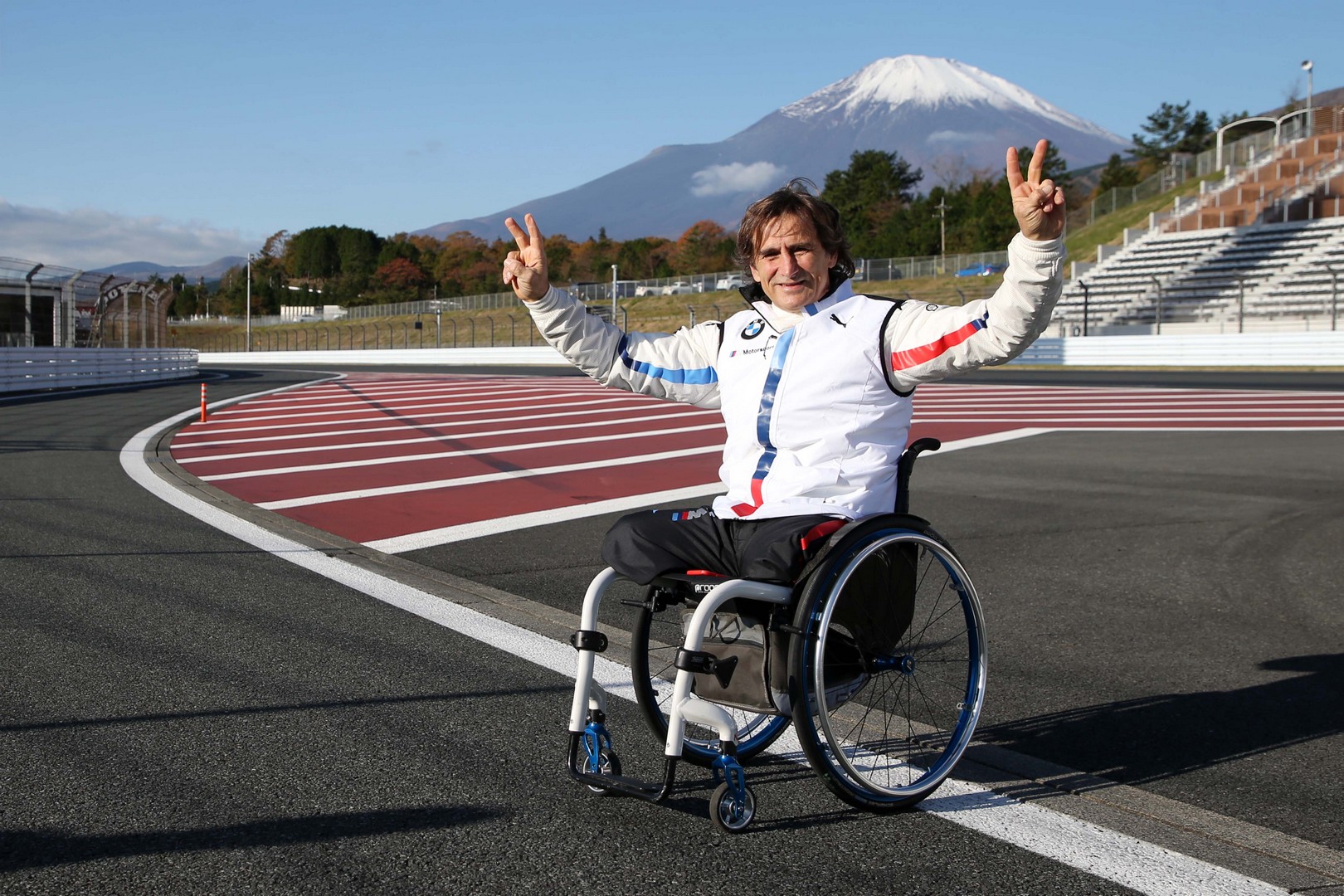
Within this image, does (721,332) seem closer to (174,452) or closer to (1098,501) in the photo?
(1098,501)

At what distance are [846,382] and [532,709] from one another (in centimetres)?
171

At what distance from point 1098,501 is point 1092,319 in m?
39.1

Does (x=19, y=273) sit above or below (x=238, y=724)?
above

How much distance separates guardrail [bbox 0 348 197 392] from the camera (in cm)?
2925

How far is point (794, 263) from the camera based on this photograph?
3.65 m

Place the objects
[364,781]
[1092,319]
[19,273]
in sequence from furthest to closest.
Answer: [1092,319] < [19,273] < [364,781]

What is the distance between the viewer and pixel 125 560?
23.6 ft

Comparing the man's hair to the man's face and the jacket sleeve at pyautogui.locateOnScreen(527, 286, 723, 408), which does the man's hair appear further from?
the jacket sleeve at pyautogui.locateOnScreen(527, 286, 723, 408)

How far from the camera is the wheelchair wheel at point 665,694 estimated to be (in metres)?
3.63

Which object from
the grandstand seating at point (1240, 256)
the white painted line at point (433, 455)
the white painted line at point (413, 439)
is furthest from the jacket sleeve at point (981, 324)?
the grandstand seating at point (1240, 256)

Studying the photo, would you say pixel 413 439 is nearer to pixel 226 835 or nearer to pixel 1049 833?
pixel 226 835

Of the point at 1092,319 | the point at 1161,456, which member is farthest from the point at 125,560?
the point at 1092,319

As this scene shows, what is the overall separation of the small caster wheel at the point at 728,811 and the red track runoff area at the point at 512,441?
4.85 m

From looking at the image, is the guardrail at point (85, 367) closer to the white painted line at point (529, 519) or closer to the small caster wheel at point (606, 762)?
the white painted line at point (529, 519)
